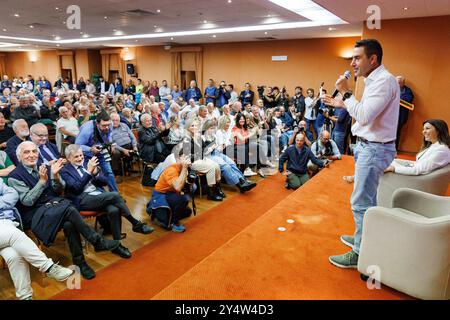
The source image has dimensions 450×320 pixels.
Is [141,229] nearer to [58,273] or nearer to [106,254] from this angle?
[106,254]

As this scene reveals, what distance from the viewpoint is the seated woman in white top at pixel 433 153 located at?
2996 mm

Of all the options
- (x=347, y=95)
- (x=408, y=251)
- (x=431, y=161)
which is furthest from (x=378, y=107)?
(x=431, y=161)

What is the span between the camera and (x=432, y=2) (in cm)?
504

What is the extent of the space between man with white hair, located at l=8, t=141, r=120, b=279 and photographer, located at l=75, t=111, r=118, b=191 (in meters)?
1.03

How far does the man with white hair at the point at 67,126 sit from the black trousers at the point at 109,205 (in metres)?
2.54

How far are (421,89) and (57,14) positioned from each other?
8299 millimetres

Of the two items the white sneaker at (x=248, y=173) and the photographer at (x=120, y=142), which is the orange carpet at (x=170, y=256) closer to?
the white sneaker at (x=248, y=173)

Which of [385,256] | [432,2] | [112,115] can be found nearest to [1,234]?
[385,256]

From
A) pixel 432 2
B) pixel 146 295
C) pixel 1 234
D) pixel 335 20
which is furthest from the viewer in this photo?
pixel 335 20

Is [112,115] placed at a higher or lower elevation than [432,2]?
lower

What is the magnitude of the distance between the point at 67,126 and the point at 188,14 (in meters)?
3.69

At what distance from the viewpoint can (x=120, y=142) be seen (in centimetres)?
519
